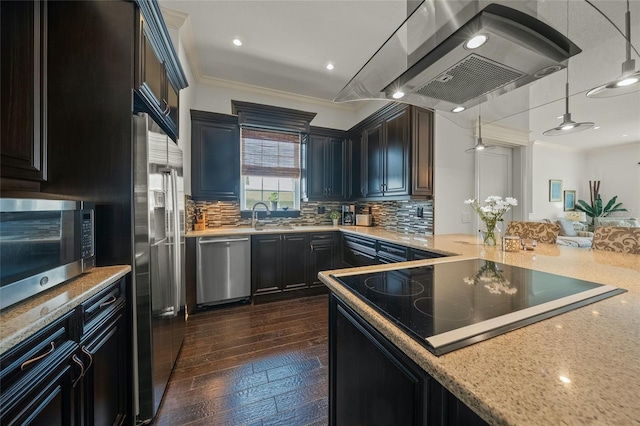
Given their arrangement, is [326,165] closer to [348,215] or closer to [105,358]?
[348,215]

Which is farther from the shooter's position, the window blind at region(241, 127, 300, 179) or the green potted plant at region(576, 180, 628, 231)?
the green potted plant at region(576, 180, 628, 231)

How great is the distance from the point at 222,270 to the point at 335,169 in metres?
2.24

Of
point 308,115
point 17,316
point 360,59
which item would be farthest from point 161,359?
point 360,59

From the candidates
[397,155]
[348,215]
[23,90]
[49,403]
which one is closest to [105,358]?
[49,403]

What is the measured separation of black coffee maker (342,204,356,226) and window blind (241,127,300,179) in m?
1.01

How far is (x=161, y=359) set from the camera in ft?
5.10

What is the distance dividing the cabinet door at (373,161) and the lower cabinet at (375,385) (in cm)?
248

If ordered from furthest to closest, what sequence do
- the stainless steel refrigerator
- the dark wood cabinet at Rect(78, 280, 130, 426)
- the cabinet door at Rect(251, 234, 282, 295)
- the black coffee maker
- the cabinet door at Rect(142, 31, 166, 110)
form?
the black coffee maker < the cabinet door at Rect(251, 234, 282, 295) < the cabinet door at Rect(142, 31, 166, 110) < the stainless steel refrigerator < the dark wood cabinet at Rect(78, 280, 130, 426)

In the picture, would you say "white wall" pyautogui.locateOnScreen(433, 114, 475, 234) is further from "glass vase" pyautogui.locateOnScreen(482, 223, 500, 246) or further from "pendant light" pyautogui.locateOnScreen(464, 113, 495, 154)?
"glass vase" pyautogui.locateOnScreen(482, 223, 500, 246)

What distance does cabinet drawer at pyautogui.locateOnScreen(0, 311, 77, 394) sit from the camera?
663mm

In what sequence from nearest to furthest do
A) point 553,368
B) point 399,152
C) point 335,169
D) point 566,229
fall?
1. point 553,368
2. point 399,152
3. point 335,169
4. point 566,229

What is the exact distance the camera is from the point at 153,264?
4.77ft

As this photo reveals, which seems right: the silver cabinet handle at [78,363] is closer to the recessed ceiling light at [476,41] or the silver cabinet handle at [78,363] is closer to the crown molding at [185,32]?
the recessed ceiling light at [476,41]

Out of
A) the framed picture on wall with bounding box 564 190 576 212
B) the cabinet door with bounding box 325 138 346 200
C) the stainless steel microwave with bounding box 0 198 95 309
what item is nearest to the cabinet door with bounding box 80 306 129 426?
the stainless steel microwave with bounding box 0 198 95 309
